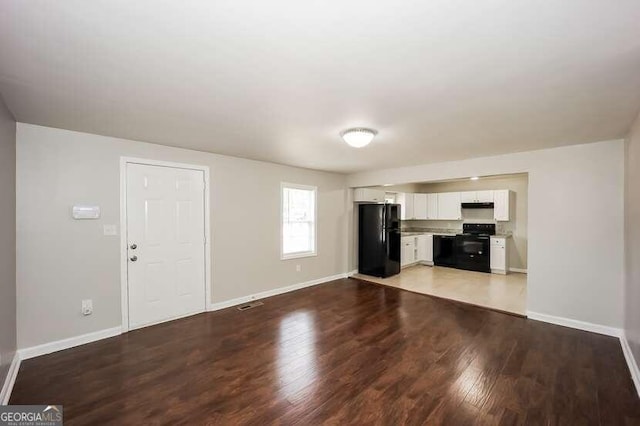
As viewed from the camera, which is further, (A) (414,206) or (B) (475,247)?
(A) (414,206)

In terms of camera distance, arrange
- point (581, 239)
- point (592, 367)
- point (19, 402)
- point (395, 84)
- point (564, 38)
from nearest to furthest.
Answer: point (564, 38)
point (395, 84)
point (19, 402)
point (592, 367)
point (581, 239)

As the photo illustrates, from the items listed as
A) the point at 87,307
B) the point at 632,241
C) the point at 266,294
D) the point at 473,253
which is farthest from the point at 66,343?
the point at 473,253

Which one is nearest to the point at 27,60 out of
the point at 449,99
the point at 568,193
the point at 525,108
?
the point at 449,99

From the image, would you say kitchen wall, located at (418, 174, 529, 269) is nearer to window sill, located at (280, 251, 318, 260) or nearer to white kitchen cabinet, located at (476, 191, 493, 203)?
white kitchen cabinet, located at (476, 191, 493, 203)

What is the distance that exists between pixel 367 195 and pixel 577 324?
3.95 m

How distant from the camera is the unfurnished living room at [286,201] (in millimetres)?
1416

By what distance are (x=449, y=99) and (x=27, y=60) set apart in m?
2.79

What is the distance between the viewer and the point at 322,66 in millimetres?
1672

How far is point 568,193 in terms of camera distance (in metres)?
3.55

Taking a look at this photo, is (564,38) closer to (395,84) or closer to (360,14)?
(395,84)

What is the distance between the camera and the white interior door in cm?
344

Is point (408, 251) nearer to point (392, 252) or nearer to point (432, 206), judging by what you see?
point (392, 252)

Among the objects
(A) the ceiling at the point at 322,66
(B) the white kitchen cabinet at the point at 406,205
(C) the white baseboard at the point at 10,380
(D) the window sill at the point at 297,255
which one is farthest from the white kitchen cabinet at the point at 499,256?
(C) the white baseboard at the point at 10,380

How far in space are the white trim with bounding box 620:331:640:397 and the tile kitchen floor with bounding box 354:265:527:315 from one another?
98 cm
